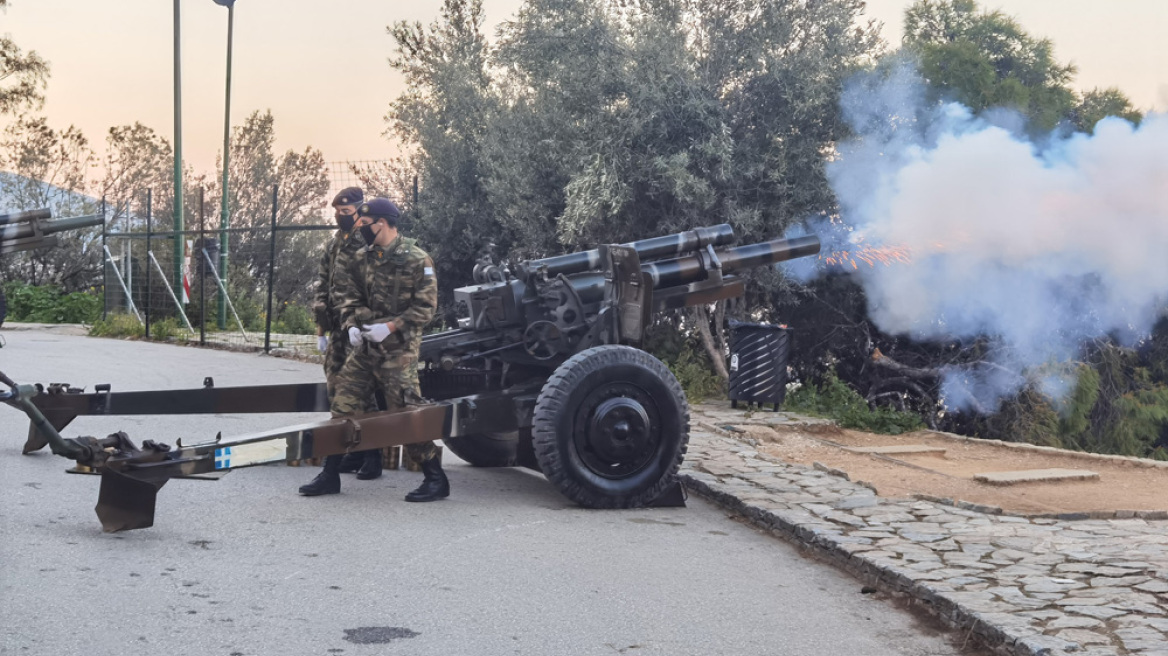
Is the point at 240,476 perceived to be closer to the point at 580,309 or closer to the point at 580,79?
the point at 580,309

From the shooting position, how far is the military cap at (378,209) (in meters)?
7.92

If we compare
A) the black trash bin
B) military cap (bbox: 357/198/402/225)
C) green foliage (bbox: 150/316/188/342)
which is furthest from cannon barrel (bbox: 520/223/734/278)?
green foliage (bbox: 150/316/188/342)

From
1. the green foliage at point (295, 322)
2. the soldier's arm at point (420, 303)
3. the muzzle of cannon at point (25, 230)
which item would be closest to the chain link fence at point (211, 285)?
the green foliage at point (295, 322)

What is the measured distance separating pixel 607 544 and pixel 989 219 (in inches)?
311

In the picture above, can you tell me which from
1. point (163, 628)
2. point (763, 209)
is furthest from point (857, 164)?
point (163, 628)

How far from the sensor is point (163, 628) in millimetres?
5031

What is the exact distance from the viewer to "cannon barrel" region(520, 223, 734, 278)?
29.1 feet

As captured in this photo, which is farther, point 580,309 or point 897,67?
point 897,67

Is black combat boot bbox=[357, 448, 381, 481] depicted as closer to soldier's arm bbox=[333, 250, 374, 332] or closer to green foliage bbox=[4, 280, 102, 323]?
soldier's arm bbox=[333, 250, 374, 332]

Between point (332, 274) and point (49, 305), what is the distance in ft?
83.6

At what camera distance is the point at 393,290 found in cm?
798

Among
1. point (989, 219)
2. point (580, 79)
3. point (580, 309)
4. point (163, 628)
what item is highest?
point (580, 79)

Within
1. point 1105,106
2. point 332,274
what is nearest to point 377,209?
point 332,274

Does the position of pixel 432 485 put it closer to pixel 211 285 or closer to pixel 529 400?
pixel 529 400
